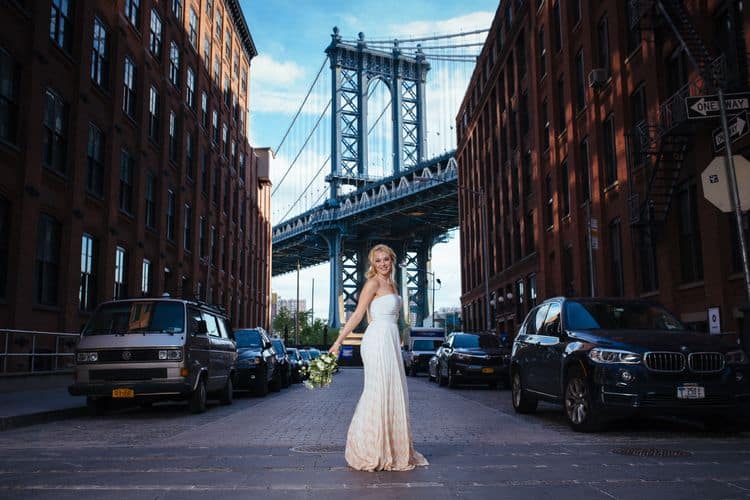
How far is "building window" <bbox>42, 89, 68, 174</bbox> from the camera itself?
19.6 metres

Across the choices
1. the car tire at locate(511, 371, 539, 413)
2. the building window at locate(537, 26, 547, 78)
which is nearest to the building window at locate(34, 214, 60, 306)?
the car tire at locate(511, 371, 539, 413)

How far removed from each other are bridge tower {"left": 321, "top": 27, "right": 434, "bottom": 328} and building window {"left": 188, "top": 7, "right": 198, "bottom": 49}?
47.1 metres

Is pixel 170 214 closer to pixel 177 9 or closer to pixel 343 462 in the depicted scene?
pixel 177 9

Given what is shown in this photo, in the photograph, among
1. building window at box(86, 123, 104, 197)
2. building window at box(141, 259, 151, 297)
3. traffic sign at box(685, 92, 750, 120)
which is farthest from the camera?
building window at box(141, 259, 151, 297)

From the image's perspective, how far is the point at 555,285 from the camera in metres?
32.1

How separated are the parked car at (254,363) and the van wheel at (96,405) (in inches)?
212

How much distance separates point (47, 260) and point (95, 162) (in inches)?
184

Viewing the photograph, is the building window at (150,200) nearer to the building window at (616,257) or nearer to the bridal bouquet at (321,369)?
the building window at (616,257)

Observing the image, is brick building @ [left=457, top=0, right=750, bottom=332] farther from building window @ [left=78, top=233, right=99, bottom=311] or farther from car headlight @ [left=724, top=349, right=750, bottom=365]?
building window @ [left=78, top=233, right=99, bottom=311]

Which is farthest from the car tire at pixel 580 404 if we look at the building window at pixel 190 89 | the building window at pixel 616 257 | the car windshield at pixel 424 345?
the building window at pixel 190 89

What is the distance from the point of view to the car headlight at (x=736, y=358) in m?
9.01

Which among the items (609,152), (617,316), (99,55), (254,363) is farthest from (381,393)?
(609,152)

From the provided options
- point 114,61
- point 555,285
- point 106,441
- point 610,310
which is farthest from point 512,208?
point 106,441

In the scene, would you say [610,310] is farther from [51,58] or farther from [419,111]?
[419,111]
